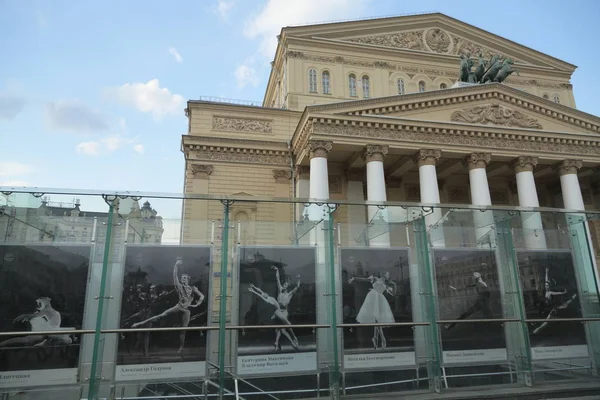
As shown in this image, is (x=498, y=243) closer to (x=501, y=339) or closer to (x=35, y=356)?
(x=501, y=339)

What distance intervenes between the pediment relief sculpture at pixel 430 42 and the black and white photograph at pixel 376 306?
82.0ft

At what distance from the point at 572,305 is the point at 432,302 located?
326 centimetres

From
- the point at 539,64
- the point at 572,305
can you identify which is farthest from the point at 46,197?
the point at 539,64

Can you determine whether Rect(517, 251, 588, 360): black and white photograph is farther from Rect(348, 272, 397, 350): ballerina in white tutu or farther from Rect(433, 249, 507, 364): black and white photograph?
Rect(348, 272, 397, 350): ballerina in white tutu

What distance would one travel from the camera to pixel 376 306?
859 cm

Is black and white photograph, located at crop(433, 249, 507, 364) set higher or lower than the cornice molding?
lower

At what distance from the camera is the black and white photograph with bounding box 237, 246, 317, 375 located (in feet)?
25.8

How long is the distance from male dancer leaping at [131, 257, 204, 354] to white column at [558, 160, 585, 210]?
2292 cm

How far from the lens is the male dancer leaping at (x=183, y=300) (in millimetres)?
7660

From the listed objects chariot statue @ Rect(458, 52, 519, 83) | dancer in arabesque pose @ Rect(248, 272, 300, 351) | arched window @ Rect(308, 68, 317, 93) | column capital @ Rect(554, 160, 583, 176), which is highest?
arched window @ Rect(308, 68, 317, 93)

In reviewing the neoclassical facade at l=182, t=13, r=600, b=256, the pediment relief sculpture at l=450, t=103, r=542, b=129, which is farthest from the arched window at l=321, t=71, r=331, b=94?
the pediment relief sculpture at l=450, t=103, r=542, b=129

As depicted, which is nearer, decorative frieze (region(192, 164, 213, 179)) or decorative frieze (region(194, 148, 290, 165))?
decorative frieze (region(192, 164, 213, 179))

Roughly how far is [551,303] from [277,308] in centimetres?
572

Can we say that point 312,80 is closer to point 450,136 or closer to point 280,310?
point 450,136
